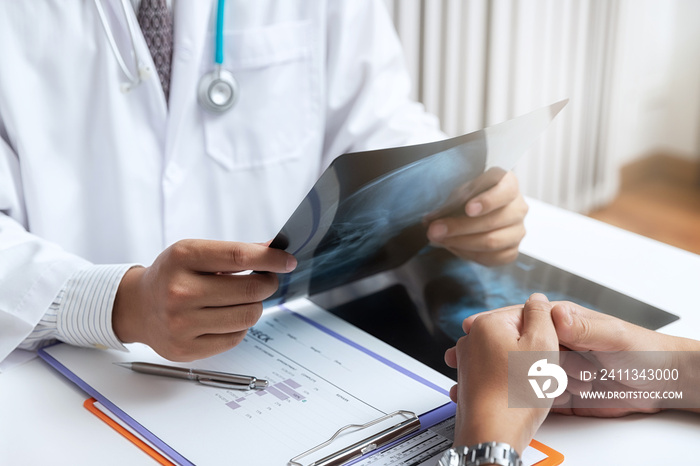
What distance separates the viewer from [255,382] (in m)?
0.75

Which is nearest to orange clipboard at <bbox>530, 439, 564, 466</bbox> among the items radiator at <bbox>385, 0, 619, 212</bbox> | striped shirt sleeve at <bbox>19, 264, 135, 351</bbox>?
striped shirt sleeve at <bbox>19, 264, 135, 351</bbox>

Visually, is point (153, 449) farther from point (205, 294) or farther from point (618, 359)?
point (618, 359)

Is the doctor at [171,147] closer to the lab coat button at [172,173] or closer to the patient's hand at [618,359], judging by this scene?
the lab coat button at [172,173]

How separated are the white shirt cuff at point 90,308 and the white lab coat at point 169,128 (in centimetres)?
2

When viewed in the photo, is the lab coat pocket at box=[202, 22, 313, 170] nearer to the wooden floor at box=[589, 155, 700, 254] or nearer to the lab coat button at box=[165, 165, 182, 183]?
the lab coat button at box=[165, 165, 182, 183]

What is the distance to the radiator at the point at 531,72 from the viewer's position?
206 cm

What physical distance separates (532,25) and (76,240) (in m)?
1.80

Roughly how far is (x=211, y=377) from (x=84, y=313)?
183mm

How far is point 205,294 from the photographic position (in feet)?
2.44

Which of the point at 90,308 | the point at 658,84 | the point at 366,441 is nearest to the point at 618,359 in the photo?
the point at 366,441

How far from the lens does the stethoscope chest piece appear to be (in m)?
1.08

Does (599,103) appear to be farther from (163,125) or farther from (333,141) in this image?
(163,125)

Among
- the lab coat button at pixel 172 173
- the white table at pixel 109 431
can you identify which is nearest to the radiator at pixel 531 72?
the lab coat button at pixel 172 173

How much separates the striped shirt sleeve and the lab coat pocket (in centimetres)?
34
